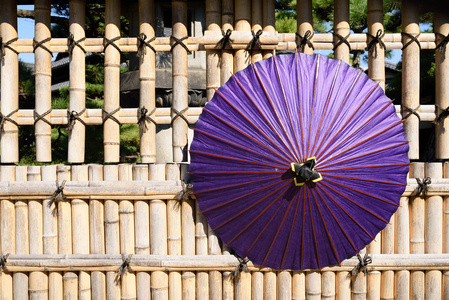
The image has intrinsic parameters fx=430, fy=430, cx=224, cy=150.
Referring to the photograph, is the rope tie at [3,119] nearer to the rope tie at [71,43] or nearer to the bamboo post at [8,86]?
the bamboo post at [8,86]

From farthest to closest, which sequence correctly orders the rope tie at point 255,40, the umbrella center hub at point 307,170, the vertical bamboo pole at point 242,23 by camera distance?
the vertical bamboo pole at point 242,23, the rope tie at point 255,40, the umbrella center hub at point 307,170

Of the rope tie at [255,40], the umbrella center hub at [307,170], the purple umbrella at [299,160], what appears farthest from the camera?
the rope tie at [255,40]

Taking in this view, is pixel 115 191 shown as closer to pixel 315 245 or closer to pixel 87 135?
pixel 315 245

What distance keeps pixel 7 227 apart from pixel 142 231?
1236 mm

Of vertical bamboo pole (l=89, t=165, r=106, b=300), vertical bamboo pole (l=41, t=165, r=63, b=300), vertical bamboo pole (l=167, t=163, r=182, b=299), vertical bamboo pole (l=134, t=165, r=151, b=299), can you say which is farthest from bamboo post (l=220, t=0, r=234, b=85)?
vertical bamboo pole (l=41, t=165, r=63, b=300)

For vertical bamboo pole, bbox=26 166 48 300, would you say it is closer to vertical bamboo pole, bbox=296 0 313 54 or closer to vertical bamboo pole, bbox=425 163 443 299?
vertical bamboo pole, bbox=296 0 313 54

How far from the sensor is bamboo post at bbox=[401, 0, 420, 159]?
12.8ft

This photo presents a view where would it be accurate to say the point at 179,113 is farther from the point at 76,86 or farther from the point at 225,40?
the point at 76,86

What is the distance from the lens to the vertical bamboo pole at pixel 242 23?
3.85 metres

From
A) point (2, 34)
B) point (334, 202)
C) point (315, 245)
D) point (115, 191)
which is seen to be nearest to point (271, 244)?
point (315, 245)

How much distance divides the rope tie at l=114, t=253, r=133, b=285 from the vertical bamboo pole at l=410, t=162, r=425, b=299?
2.53 meters

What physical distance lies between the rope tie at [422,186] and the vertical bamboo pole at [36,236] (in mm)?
3349

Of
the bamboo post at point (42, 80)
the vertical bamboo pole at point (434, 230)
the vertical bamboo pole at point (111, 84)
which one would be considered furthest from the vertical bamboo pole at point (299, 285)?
the bamboo post at point (42, 80)

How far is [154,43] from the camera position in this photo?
13.0 ft
